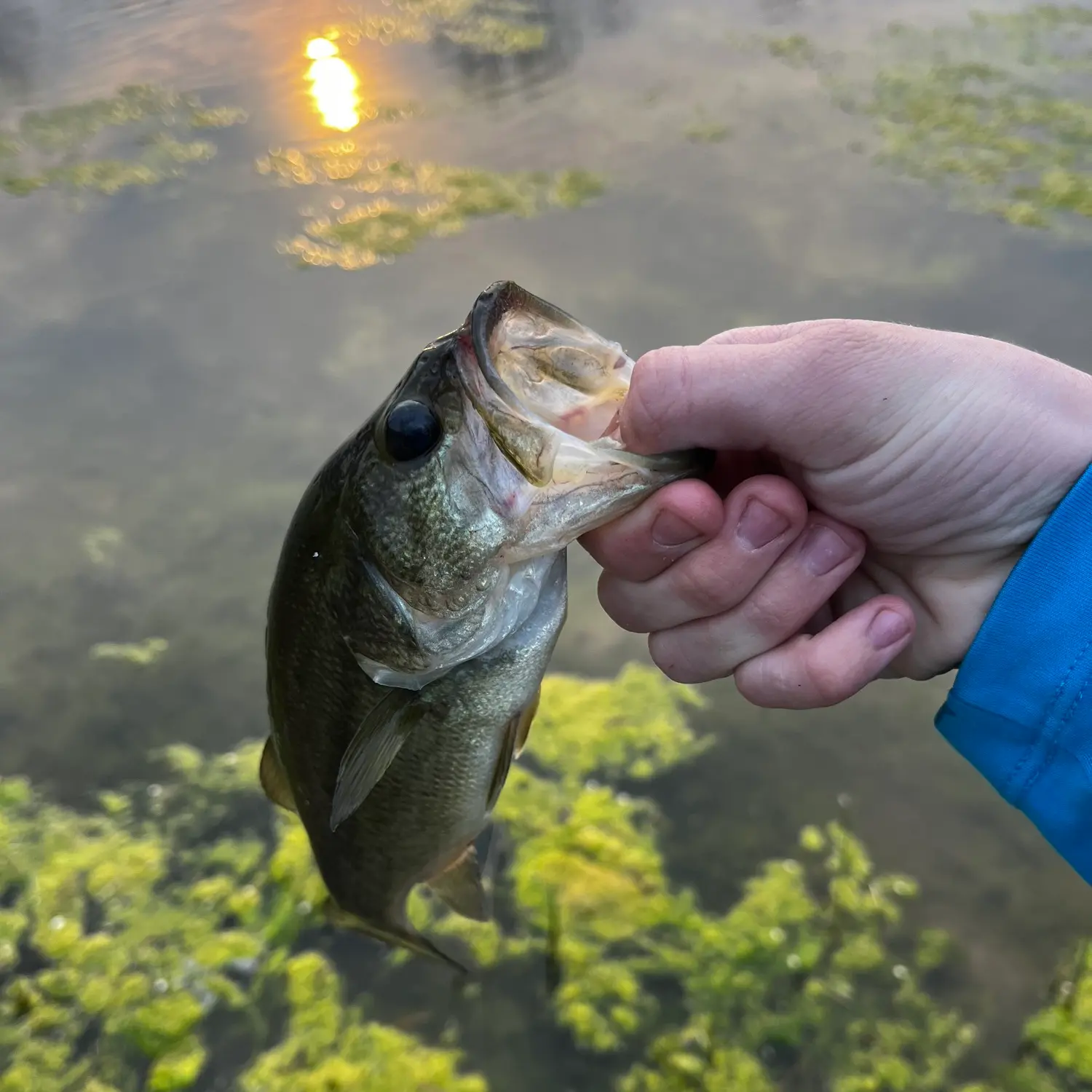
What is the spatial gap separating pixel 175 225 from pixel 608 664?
427 cm

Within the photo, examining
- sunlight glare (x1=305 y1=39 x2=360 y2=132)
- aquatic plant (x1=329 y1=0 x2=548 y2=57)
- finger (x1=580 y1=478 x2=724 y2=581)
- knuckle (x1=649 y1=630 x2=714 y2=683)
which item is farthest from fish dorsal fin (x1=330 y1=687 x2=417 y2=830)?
aquatic plant (x1=329 y1=0 x2=548 y2=57)

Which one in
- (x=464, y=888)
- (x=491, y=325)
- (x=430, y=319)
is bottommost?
(x=464, y=888)

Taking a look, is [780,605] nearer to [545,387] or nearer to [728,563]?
[728,563]

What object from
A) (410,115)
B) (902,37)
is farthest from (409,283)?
(902,37)

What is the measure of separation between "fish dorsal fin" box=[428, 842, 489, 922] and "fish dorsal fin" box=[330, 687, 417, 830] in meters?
0.59

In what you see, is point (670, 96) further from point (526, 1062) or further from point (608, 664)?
point (526, 1062)

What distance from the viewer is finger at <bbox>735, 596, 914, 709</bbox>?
5.14 ft

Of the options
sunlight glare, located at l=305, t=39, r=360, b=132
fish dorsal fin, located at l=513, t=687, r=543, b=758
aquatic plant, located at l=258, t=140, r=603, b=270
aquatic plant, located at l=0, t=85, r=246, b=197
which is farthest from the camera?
sunlight glare, located at l=305, t=39, r=360, b=132

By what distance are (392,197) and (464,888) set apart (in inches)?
203

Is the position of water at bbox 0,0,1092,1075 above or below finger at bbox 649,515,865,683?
below

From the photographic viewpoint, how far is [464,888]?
195 cm

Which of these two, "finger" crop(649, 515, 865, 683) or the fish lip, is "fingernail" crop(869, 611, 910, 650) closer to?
"finger" crop(649, 515, 865, 683)

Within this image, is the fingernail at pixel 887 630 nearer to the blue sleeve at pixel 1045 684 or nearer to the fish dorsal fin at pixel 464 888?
the blue sleeve at pixel 1045 684

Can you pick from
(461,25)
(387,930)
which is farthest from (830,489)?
(461,25)
